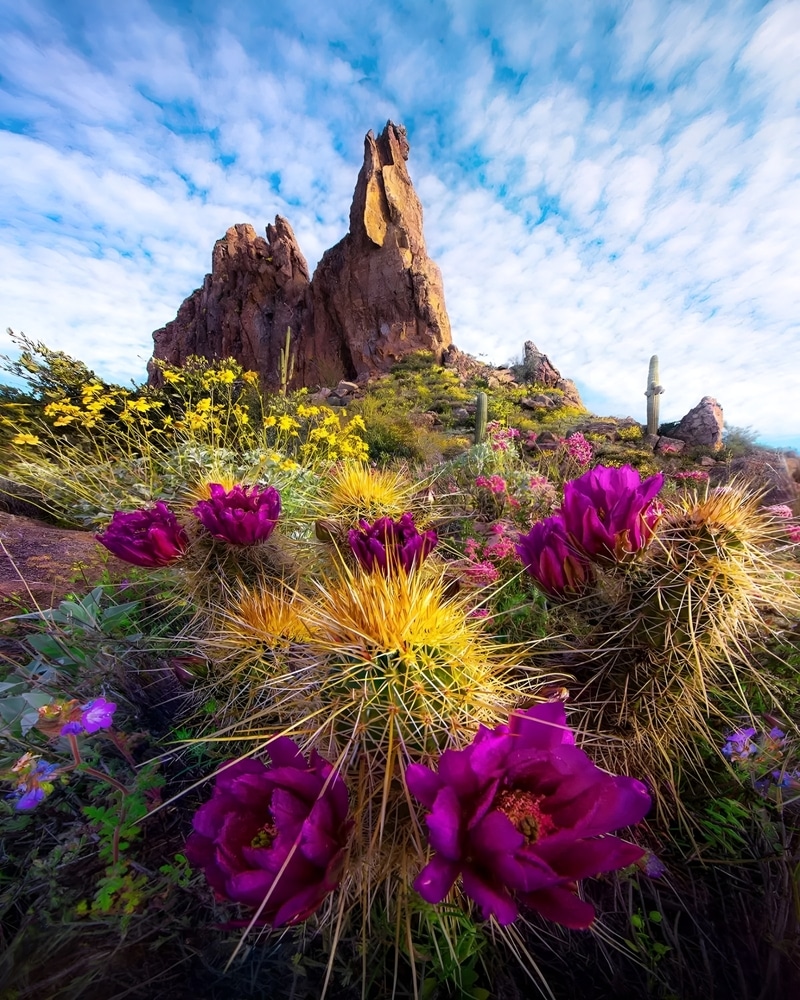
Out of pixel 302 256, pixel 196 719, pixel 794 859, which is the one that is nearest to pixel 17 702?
pixel 196 719

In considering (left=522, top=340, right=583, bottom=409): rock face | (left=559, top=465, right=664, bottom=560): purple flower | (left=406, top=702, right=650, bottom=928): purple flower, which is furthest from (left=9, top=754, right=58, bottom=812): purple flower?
(left=522, top=340, right=583, bottom=409): rock face

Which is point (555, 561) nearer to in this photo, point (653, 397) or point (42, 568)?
point (42, 568)

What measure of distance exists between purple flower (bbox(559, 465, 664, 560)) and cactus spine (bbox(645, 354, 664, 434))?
513 inches

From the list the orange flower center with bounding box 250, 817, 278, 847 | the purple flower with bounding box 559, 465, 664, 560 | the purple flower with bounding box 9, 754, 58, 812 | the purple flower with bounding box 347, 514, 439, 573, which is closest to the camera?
the orange flower center with bounding box 250, 817, 278, 847

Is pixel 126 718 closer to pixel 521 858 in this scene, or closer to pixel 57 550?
pixel 521 858

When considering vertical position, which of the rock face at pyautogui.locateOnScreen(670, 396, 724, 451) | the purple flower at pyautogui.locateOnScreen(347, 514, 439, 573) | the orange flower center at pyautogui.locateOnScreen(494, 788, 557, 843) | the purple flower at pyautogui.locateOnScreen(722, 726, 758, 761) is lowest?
the purple flower at pyautogui.locateOnScreen(722, 726, 758, 761)

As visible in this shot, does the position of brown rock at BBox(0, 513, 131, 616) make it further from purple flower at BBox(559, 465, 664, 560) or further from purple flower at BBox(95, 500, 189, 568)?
purple flower at BBox(559, 465, 664, 560)

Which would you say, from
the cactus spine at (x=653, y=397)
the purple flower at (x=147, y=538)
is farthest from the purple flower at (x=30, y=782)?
the cactus spine at (x=653, y=397)

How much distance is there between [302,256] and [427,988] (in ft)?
136

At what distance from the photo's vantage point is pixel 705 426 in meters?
11.9

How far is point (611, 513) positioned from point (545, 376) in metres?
21.3

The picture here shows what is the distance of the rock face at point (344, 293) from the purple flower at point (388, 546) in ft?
90.9

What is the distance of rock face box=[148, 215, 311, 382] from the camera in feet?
116

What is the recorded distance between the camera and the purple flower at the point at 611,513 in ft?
3.96
